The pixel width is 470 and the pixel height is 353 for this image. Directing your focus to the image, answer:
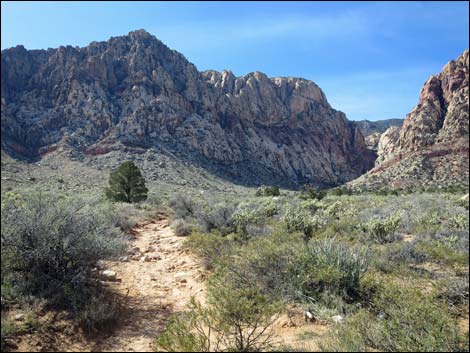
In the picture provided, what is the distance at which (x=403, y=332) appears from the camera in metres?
3.83

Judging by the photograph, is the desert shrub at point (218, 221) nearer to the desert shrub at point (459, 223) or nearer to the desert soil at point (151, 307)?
the desert soil at point (151, 307)

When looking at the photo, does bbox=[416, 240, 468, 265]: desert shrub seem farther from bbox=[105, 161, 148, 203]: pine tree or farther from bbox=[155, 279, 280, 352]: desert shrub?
bbox=[105, 161, 148, 203]: pine tree

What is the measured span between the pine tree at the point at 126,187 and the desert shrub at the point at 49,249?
49.5 ft

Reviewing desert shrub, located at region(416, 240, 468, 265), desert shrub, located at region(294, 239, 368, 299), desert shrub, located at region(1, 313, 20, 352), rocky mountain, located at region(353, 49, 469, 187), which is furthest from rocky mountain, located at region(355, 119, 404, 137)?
desert shrub, located at region(1, 313, 20, 352)

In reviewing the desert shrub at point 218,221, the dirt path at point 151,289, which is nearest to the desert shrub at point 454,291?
the dirt path at point 151,289

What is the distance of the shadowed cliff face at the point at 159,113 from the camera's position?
52.1 meters

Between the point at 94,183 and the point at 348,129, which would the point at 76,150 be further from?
the point at 348,129

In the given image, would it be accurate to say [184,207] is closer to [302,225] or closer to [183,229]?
[183,229]

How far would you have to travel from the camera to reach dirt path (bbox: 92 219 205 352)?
435 cm

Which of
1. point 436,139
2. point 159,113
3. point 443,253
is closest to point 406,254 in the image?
point 443,253

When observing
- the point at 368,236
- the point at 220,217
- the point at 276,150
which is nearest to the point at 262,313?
the point at 368,236

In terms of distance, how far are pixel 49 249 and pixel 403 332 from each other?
17.4ft

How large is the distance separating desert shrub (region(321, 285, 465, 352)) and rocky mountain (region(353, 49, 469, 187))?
45.3 metres

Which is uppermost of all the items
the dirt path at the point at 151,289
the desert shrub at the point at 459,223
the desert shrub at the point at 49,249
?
the desert shrub at the point at 49,249
